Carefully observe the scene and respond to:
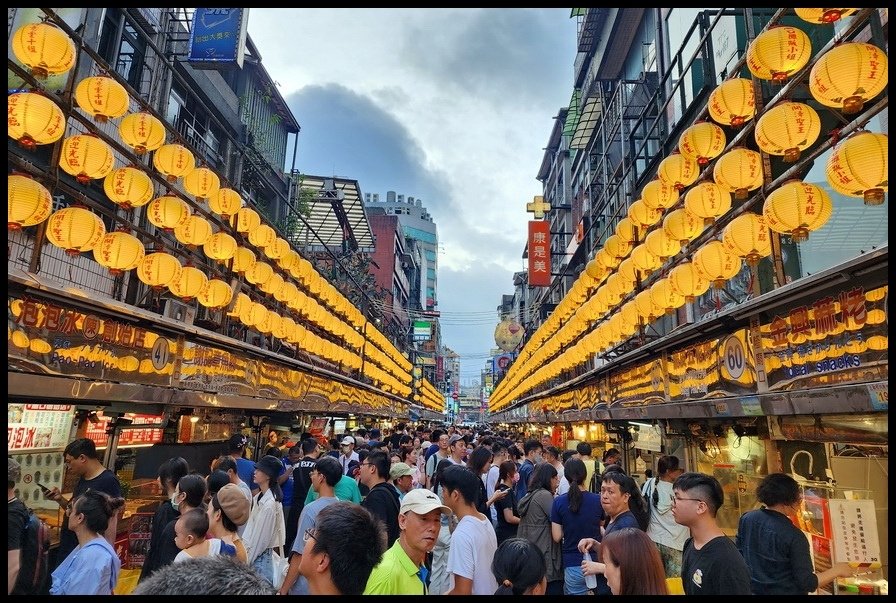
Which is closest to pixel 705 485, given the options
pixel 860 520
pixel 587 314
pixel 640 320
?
pixel 860 520

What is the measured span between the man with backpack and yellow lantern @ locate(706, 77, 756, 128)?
9.81 metres

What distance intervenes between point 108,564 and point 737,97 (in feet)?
31.4

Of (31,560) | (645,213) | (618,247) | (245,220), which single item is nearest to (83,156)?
(245,220)

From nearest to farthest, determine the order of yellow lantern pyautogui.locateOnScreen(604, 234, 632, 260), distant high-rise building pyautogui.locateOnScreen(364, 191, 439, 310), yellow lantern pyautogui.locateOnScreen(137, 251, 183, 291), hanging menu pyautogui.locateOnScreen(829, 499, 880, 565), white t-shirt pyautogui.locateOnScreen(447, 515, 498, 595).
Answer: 1. white t-shirt pyautogui.locateOnScreen(447, 515, 498, 595)
2. hanging menu pyautogui.locateOnScreen(829, 499, 880, 565)
3. yellow lantern pyautogui.locateOnScreen(137, 251, 183, 291)
4. yellow lantern pyautogui.locateOnScreen(604, 234, 632, 260)
5. distant high-rise building pyautogui.locateOnScreen(364, 191, 439, 310)

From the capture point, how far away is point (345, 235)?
31531mm

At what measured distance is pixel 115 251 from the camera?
807 centimetres

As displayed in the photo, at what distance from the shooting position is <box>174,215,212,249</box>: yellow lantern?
970 cm

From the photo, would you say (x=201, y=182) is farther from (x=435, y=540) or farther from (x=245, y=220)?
(x=435, y=540)

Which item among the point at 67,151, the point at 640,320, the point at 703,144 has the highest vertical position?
the point at 703,144

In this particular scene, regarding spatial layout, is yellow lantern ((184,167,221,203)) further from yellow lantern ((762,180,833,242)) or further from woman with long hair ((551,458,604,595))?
yellow lantern ((762,180,833,242))

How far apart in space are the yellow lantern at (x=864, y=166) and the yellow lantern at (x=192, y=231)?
9714mm

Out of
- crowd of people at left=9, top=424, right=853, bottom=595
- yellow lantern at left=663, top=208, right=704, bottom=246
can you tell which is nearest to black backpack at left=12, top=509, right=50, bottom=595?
crowd of people at left=9, top=424, right=853, bottom=595

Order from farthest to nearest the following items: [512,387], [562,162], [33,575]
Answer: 1. [562,162]
2. [512,387]
3. [33,575]

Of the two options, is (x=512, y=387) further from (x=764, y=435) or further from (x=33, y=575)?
(x=33, y=575)
